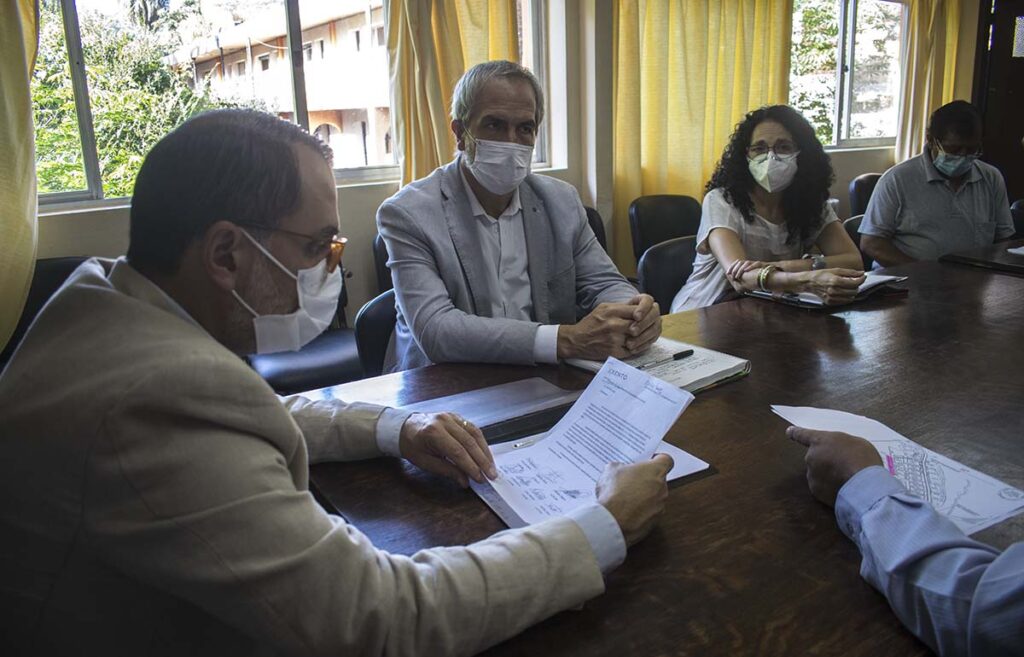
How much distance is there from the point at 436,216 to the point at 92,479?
137 centimetres

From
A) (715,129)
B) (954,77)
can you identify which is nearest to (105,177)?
(715,129)

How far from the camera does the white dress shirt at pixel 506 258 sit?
197 centimetres

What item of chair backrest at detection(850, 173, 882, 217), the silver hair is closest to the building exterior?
the silver hair

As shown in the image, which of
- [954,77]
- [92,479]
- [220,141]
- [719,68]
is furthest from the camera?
[954,77]

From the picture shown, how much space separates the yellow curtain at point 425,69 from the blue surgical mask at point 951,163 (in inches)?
94.1

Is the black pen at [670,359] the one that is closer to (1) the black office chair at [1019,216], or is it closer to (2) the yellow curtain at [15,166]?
(2) the yellow curtain at [15,166]

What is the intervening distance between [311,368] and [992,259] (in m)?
2.59

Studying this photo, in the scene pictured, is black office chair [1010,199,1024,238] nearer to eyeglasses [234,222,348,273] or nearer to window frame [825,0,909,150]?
window frame [825,0,909,150]

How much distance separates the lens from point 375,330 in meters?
2.00

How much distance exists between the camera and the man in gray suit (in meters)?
1.59

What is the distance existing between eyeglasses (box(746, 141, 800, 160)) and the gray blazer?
866 millimetres

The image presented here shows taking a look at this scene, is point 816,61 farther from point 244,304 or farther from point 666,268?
point 244,304

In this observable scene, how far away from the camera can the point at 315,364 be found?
270 centimetres

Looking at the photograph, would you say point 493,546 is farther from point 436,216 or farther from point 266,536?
point 436,216
